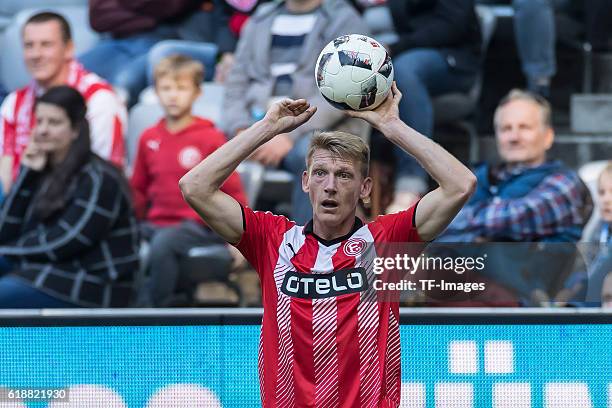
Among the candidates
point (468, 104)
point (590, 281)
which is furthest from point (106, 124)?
point (590, 281)

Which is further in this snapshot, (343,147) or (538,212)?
(538,212)

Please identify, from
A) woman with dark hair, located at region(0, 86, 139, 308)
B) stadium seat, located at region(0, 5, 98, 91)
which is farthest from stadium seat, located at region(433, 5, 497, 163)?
stadium seat, located at region(0, 5, 98, 91)

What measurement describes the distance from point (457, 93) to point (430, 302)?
3359 millimetres

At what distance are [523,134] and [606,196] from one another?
23.4 inches

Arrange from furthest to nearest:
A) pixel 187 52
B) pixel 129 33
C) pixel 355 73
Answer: pixel 129 33 < pixel 187 52 < pixel 355 73

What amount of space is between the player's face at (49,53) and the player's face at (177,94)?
0.72m

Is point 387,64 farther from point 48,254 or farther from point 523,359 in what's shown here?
point 48,254

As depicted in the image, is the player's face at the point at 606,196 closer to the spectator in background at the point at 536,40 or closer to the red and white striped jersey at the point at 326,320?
the spectator in background at the point at 536,40

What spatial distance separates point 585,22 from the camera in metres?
9.06

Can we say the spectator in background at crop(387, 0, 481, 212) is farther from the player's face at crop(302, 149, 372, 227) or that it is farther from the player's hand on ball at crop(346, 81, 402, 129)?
the player's face at crop(302, 149, 372, 227)

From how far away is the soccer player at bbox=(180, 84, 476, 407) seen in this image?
159 inches

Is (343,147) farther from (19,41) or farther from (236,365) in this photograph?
(19,41)

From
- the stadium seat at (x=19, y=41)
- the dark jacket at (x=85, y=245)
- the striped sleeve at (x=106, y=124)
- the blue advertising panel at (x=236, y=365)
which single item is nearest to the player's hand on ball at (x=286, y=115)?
the blue advertising panel at (x=236, y=365)

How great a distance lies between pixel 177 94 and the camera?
792cm
